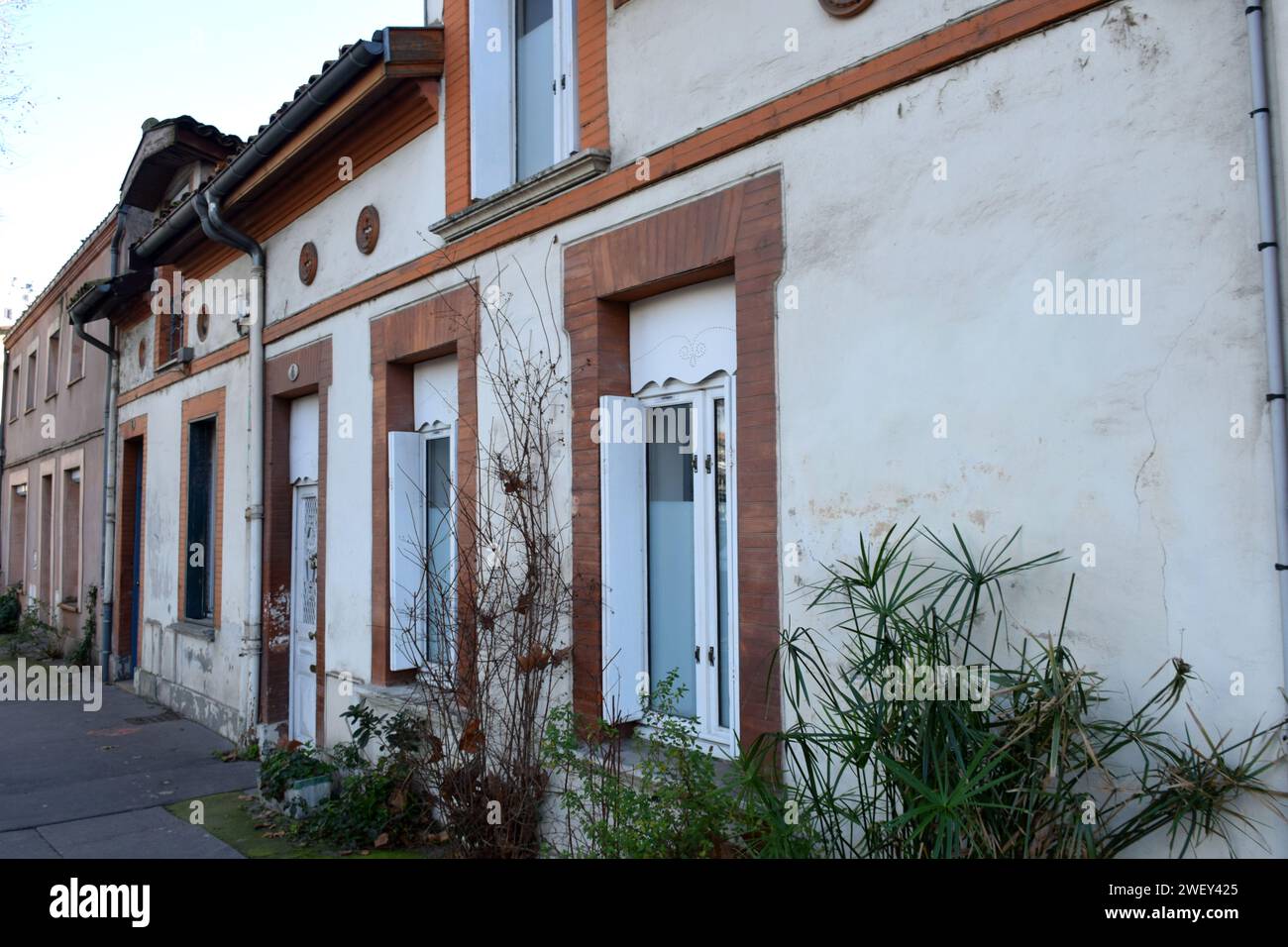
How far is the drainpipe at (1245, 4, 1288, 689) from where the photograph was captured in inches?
115

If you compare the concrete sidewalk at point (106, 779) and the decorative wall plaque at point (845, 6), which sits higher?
the decorative wall plaque at point (845, 6)

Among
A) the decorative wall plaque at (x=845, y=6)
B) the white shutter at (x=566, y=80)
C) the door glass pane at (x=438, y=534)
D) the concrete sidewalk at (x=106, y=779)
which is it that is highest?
the white shutter at (x=566, y=80)

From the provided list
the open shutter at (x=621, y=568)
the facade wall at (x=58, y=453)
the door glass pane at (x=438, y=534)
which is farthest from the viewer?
the facade wall at (x=58, y=453)

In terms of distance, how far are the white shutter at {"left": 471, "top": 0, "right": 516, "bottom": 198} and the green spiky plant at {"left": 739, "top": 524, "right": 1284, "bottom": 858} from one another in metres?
3.92

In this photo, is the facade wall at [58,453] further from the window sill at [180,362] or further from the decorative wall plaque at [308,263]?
the decorative wall plaque at [308,263]

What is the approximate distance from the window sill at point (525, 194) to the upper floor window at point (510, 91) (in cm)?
25

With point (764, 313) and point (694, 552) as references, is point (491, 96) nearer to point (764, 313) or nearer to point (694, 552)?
point (764, 313)

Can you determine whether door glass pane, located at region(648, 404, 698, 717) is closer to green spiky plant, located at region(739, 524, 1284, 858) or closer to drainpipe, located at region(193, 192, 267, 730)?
green spiky plant, located at region(739, 524, 1284, 858)

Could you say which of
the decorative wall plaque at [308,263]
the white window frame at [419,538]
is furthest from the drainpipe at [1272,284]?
the decorative wall plaque at [308,263]

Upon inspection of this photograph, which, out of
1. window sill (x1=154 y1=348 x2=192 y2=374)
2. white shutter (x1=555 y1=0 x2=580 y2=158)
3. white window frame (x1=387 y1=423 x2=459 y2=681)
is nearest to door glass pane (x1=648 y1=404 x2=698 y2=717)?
white shutter (x1=555 y1=0 x2=580 y2=158)

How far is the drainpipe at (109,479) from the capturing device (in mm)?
13586

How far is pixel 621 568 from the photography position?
17.7 feet

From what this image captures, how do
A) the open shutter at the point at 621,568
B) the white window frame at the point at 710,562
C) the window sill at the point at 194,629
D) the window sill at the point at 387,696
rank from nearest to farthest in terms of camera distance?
the white window frame at the point at 710,562 → the open shutter at the point at 621,568 → the window sill at the point at 387,696 → the window sill at the point at 194,629
